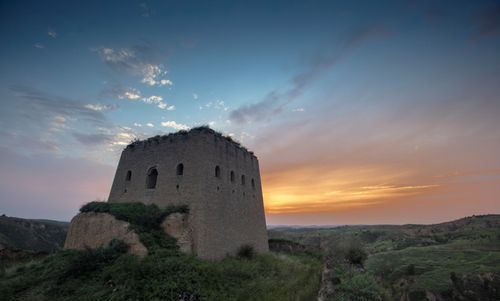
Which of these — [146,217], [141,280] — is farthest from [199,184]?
[141,280]

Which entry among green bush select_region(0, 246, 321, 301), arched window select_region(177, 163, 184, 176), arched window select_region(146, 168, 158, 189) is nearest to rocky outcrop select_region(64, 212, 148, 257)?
green bush select_region(0, 246, 321, 301)

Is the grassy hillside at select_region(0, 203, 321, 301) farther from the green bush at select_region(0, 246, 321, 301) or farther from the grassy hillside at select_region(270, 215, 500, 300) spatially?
the grassy hillside at select_region(270, 215, 500, 300)

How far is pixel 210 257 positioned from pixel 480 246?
4248cm

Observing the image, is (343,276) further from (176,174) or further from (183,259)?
(176,174)

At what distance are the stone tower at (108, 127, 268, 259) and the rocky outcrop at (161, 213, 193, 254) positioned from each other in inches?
9.8

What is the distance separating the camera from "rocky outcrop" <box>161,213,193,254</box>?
37.9 feet

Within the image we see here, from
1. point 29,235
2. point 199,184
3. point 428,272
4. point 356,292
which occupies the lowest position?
point 428,272

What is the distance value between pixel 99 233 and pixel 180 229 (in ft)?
13.1

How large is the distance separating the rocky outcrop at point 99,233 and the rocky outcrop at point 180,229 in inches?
70.6

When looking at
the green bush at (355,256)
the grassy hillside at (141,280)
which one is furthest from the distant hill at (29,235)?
the green bush at (355,256)

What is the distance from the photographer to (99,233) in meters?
11.4

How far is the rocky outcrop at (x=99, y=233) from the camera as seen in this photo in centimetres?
1011

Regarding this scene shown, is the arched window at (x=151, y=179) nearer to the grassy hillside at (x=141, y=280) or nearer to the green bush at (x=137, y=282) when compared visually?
the grassy hillside at (x=141, y=280)

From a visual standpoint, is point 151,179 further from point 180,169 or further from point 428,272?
point 428,272
